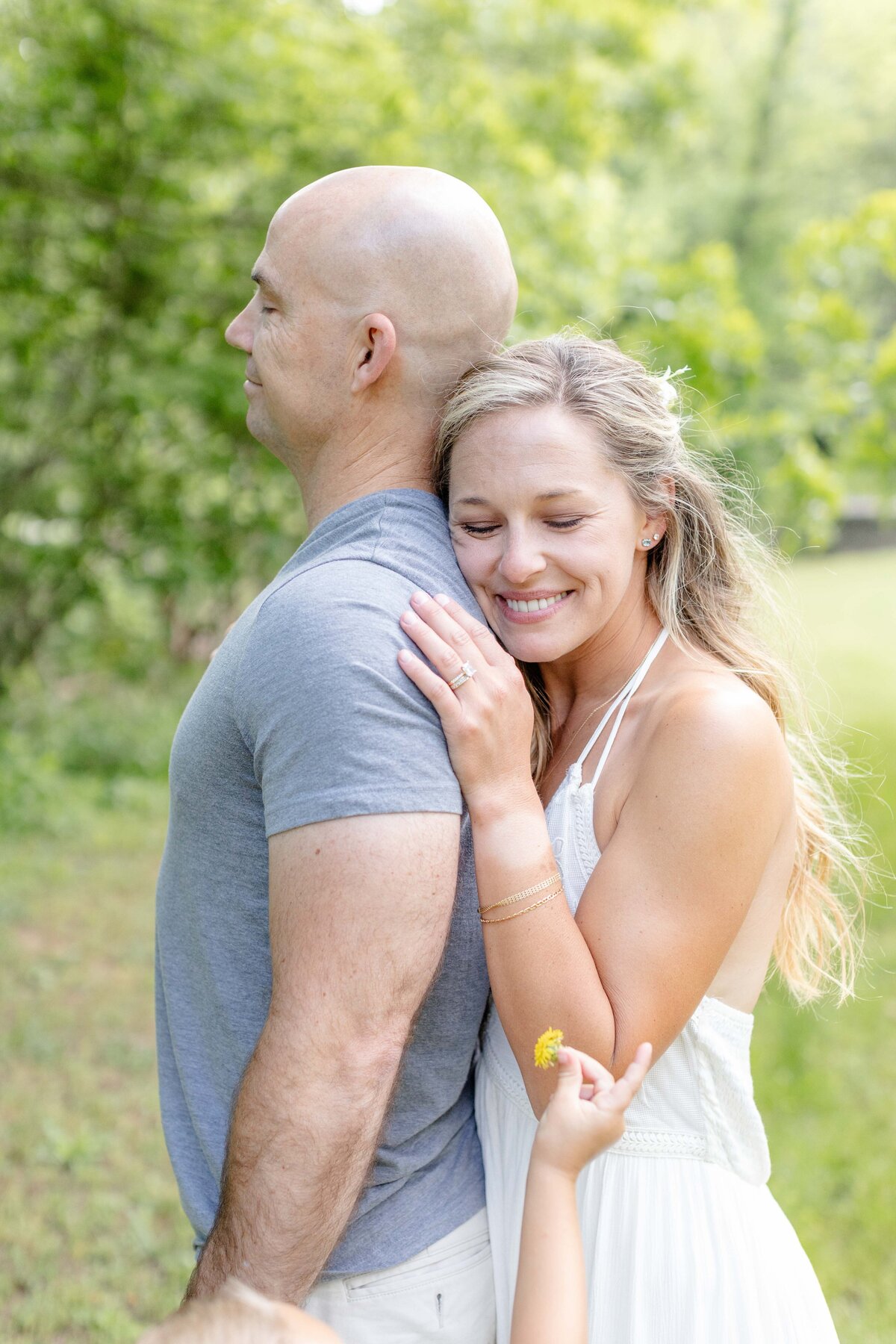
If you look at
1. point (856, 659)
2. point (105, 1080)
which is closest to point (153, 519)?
point (105, 1080)

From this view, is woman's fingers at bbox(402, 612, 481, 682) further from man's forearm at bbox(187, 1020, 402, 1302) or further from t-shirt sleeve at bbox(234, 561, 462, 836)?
man's forearm at bbox(187, 1020, 402, 1302)

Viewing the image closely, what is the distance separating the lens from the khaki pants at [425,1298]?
5.68 feet

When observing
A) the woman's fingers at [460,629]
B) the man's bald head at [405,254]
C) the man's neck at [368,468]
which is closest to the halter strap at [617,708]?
the woman's fingers at [460,629]

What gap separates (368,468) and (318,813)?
2.29ft

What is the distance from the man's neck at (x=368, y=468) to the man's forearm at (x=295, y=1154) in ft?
2.83

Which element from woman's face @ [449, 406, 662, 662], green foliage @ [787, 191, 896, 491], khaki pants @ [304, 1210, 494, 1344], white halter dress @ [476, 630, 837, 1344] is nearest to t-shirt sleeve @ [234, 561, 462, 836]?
woman's face @ [449, 406, 662, 662]

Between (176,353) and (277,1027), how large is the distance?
21.7 ft

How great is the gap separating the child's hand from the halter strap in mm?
503

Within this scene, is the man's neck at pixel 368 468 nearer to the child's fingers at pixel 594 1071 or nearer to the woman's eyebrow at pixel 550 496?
the woman's eyebrow at pixel 550 496

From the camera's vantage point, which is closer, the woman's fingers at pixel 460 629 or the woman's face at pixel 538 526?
the woman's fingers at pixel 460 629

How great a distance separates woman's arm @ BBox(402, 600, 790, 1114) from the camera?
63.7 inches

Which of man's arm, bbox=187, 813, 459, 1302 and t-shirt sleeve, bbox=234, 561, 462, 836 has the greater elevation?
t-shirt sleeve, bbox=234, 561, 462, 836

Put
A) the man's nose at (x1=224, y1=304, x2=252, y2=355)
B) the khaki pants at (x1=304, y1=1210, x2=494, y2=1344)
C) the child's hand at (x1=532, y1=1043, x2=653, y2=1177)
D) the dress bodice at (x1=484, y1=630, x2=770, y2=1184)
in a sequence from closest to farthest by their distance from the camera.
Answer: the child's hand at (x1=532, y1=1043, x2=653, y2=1177), the khaki pants at (x1=304, y1=1210, x2=494, y2=1344), the dress bodice at (x1=484, y1=630, x2=770, y2=1184), the man's nose at (x1=224, y1=304, x2=252, y2=355)

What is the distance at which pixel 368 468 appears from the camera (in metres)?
1.96
